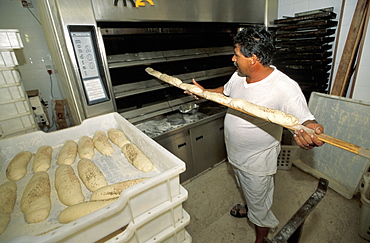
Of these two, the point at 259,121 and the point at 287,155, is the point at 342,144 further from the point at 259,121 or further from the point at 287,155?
the point at 287,155

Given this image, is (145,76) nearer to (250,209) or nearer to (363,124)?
(250,209)

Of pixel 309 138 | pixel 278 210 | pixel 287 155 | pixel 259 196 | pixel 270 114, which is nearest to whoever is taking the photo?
pixel 309 138

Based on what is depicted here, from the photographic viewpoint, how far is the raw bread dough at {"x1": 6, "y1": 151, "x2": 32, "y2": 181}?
111cm

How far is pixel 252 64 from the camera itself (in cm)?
121

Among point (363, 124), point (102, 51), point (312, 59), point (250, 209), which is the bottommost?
point (250, 209)

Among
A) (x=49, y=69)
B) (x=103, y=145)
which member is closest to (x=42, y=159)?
(x=103, y=145)

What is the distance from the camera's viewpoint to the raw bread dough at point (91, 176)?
3.31ft

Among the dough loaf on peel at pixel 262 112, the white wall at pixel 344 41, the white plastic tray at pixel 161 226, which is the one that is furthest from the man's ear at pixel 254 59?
the white wall at pixel 344 41

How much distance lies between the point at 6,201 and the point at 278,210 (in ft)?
7.16

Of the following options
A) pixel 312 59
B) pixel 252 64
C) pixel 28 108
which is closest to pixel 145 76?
pixel 28 108

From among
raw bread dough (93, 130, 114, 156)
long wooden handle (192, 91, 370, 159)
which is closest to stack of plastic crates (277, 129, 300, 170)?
long wooden handle (192, 91, 370, 159)

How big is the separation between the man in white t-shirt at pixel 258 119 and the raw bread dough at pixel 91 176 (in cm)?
96

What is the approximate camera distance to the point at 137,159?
3.78 ft

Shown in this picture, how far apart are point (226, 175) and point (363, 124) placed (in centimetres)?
156
